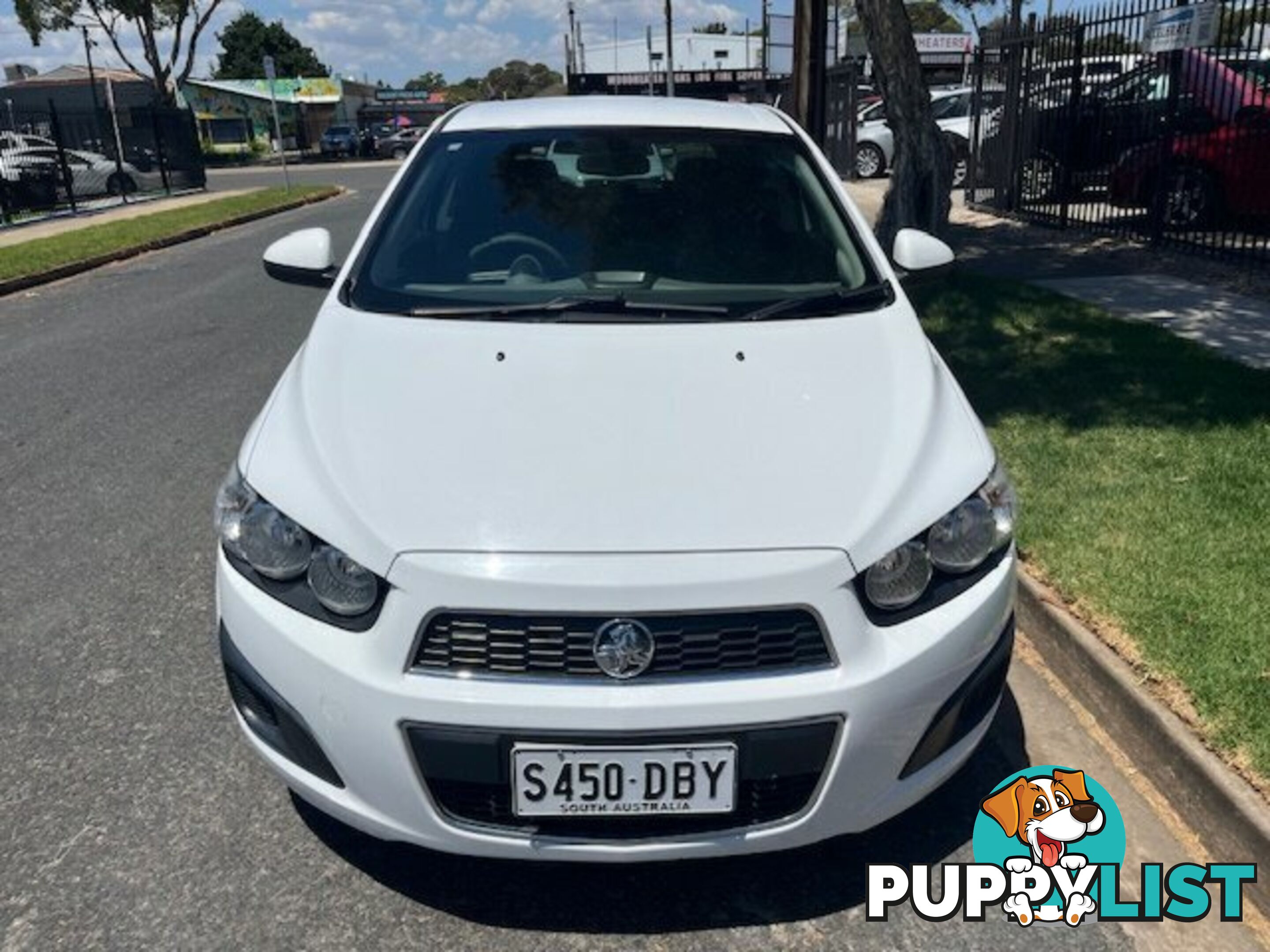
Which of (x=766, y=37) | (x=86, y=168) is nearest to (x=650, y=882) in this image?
(x=766, y=37)

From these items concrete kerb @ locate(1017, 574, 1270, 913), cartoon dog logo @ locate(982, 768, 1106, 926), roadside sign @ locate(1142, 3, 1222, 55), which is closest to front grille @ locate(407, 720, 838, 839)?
cartoon dog logo @ locate(982, 768, 1106, 926)

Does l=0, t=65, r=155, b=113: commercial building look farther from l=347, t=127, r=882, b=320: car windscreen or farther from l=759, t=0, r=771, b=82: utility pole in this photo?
l=347, t=127, r=882, b=320: car windscreen

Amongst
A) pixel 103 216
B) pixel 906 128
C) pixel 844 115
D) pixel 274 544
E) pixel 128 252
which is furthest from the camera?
pixel 844 115

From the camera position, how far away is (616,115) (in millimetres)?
3838

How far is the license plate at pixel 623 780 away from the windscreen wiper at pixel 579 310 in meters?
1.33

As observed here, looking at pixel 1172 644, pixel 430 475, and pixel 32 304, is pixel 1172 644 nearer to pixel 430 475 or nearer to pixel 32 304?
pixel 430 475

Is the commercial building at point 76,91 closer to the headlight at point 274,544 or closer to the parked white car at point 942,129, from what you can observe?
the parked white car at point 942,129

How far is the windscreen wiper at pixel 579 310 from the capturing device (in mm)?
3004

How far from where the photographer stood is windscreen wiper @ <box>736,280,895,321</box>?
300 cm

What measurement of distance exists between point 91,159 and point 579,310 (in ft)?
79.0

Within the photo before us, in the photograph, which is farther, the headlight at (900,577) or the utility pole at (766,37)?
the utility pole at (766,37)

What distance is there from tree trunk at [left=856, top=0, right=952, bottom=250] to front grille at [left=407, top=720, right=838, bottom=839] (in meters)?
7.62
